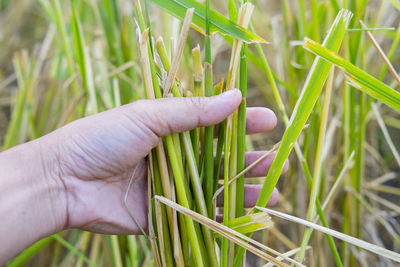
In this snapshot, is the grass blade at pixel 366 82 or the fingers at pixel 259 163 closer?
the grass blade at pixel 366 82

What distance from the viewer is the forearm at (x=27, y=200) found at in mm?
575

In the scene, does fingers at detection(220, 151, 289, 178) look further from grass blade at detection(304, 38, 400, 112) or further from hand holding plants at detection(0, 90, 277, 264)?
grass blade at detection(304, 38, 400, 112)

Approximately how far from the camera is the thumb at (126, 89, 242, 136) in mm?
521

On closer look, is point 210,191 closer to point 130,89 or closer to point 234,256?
point 234,256

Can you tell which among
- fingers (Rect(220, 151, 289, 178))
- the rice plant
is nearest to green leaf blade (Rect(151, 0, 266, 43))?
the rice plant

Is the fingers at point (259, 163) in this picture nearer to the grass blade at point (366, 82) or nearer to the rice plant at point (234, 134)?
the rice plant at point (234, 134)

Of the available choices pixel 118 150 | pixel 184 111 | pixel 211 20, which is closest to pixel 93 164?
pixel 118 150

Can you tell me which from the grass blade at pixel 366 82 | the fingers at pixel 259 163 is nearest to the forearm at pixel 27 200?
the fingers at pixel 259 163

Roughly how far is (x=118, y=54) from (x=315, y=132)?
538mm

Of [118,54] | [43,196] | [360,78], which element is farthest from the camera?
[118,54]

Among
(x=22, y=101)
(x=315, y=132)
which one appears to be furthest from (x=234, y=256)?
(x=22, y=101)

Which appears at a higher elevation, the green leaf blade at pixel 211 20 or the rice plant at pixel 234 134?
the green leaf blade at pixel 211 20

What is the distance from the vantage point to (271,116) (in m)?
0.72

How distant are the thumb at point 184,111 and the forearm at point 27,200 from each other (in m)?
0.23
